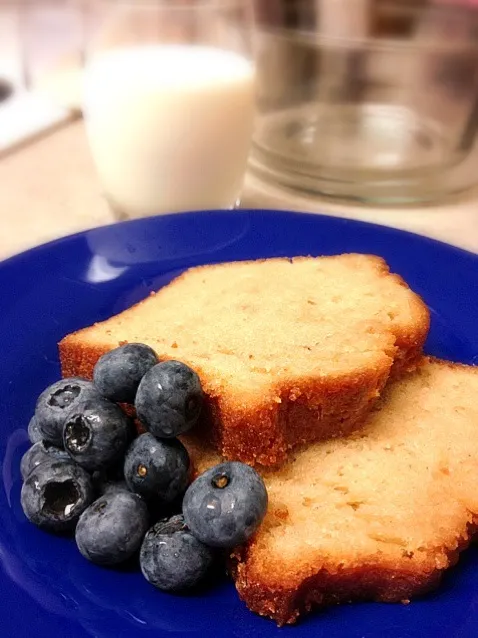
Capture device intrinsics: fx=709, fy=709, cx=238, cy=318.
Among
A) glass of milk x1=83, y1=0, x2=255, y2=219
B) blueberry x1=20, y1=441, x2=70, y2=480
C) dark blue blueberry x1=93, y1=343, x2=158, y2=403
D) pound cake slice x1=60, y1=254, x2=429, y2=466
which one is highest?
glass of milk x1=83, y1=0, x2=255, y2=219

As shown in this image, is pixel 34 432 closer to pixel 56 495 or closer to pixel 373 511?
pixel 56 495

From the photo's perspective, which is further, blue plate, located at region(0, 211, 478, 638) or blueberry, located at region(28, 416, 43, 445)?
blueberry, located at region(28, 416, 43, 445)

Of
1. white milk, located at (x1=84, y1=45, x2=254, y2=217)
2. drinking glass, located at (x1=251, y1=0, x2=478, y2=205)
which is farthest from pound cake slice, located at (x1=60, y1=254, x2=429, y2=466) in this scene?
drinking glass, located at (x1=251, y1=0, x2=478, y2=205)

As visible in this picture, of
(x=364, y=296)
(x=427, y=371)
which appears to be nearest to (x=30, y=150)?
(x=364, y=296)

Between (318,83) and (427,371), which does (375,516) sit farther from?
(318,83)

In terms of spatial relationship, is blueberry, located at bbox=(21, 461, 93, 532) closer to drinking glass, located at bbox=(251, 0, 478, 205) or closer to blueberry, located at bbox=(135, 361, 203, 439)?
blueberry, located at bbox=(135, 361, 203, 439)

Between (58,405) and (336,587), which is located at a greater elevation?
(58,405)

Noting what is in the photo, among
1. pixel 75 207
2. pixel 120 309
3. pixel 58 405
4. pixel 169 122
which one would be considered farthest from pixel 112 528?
pixel 75 207

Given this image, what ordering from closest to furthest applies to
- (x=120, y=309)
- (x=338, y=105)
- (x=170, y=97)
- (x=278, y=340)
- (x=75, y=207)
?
1. (x=278, y=340)
2. (x=120, y=309)
3. (x=170, y=97)
4. (x=75, y=207)
5. (x=338, y=105)
